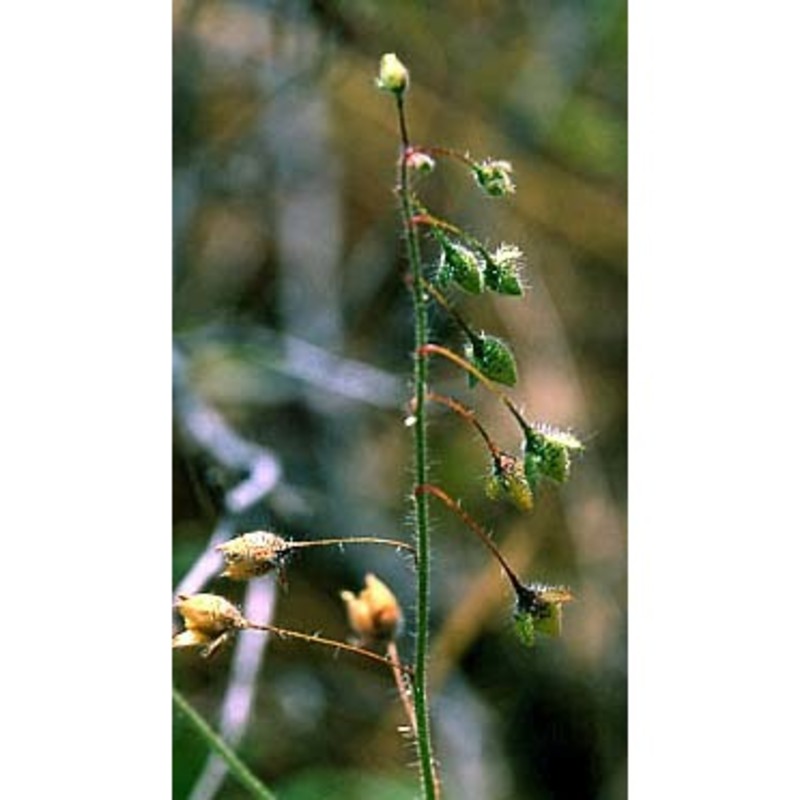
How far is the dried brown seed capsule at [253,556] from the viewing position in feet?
2.88

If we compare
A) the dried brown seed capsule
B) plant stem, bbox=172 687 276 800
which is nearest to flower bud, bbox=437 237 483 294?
the dried brown seed capsule

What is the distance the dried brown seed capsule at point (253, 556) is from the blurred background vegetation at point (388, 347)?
0.48 meters

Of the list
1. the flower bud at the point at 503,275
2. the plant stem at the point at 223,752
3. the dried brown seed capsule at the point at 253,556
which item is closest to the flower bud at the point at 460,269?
the flower bud at the point at 503,275

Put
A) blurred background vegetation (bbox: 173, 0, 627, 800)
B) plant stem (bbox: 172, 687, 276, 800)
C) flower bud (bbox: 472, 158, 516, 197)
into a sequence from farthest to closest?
blurred background vegetation (bbox: 173, 0, 627, 800) → plant stem (bbox: 172, 687, 276, 800) → flower bud (bbox: 472, 158, 516, 197)

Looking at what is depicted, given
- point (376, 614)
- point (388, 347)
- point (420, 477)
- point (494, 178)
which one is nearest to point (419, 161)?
point (494, 178)

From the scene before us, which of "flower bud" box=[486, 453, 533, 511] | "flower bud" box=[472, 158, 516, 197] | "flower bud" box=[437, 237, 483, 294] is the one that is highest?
"flower bud" box=[472, 158, 516, 197]

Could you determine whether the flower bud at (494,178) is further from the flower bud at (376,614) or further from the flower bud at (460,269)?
the flower bud at (376,614)

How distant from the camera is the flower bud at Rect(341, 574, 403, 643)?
1002 mm

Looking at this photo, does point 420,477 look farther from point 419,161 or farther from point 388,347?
point 388,347

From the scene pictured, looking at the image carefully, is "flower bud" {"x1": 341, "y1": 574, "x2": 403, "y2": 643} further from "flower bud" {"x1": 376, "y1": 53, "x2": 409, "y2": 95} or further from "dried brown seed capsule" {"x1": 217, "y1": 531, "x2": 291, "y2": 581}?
"flower bud" {"x1": 376, "y1": 53, "x2": 409, "y2": 95}

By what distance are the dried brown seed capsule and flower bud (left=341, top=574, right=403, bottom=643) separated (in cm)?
12

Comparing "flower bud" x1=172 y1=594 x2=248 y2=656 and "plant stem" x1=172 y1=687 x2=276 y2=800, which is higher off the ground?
"flower bud" x1=172 y1=594 x2=248 y2=656
